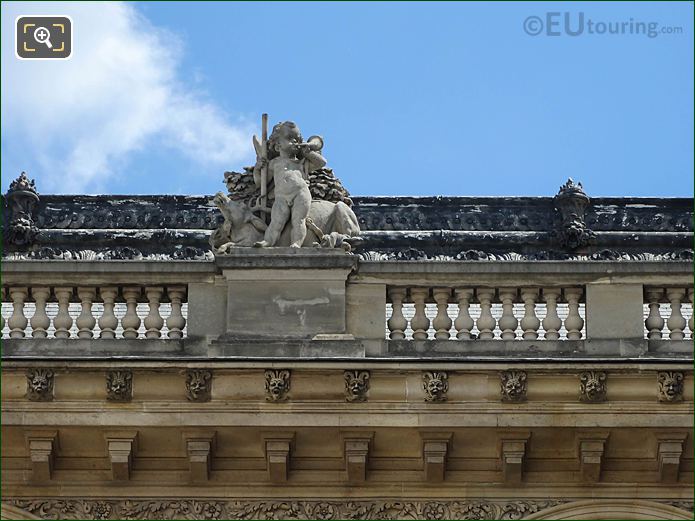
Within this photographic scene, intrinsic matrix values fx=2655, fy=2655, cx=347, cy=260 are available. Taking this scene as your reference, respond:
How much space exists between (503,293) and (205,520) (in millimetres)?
3806

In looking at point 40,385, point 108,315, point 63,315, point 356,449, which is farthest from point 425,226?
point 40,385

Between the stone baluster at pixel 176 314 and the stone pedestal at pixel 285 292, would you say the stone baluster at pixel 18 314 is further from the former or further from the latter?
the stone pedestal at pixel 285 292

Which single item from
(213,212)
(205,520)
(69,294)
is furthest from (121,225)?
(205,520)

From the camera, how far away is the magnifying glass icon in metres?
28.2

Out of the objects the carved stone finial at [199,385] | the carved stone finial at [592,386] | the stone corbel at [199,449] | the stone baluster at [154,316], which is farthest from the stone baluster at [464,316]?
the stone baluster at [154,316]

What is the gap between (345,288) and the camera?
26312mm

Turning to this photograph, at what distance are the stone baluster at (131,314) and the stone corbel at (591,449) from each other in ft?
14.9

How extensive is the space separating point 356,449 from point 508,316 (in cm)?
223

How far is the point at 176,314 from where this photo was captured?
86.3 ft

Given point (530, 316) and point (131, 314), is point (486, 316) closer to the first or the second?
point (530, 316)

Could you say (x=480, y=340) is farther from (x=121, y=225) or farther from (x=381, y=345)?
(x=121, y=225)

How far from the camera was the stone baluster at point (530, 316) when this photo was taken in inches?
1031

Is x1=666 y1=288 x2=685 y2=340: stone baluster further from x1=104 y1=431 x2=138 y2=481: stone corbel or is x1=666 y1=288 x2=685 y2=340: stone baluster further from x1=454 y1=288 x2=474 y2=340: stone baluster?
x1=104 y1=431 x2=138 y2=481: stone corbel

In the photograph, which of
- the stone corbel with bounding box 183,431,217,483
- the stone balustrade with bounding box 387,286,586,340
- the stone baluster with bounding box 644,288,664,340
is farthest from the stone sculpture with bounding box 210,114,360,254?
the stone baluster with bounding box 644,288,664,340
